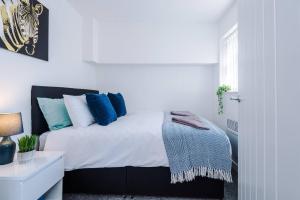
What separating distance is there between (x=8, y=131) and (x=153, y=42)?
117 inches

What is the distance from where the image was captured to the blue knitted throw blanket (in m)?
1.77

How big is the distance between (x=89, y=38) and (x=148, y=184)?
2810 millimetres

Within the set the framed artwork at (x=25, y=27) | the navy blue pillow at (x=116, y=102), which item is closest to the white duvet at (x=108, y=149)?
the framed artwork at (x=25, y=27)

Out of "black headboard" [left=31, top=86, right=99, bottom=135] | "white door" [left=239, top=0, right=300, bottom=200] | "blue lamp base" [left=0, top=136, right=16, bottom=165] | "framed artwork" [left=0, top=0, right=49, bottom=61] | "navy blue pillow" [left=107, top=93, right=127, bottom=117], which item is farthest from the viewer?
"navy blue pillow" [left=107, top=93, right=127, bottom=117]

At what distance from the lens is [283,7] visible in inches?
33.4

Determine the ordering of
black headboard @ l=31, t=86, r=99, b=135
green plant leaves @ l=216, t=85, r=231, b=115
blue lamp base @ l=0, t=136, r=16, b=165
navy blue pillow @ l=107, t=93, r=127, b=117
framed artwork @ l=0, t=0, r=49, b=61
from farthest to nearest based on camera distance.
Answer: green plant leaves @ l=216, t=85, r=231, b=115, navy blue pillow @ l=107, t=93, r=127, b=117, black headboard @ l=31, t=86, r=99, b=135, framed artwork @ l=0, t=0, r=49, b=61, blue lamp base @ l=0, t=136, r=16, b=165

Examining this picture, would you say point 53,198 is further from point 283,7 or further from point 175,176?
point 283,7

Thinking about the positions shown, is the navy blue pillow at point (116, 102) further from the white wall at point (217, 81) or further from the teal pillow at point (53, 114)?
the white wall at point (217, 81)

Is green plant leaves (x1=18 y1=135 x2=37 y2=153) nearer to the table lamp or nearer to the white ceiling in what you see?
the table lamp

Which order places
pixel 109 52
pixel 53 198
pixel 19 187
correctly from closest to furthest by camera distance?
pixel 19 187
pixel 53 198
pixel 109 52

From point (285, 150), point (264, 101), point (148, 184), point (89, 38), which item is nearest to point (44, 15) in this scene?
point (89, 38)

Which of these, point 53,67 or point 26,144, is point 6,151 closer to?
point 26,144

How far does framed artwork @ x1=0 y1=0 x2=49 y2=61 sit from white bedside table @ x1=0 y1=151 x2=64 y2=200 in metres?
1.06

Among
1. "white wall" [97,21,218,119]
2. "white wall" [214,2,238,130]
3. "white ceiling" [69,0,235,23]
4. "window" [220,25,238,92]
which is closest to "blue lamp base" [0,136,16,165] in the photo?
"white ceiling" [69,0,235,23]
